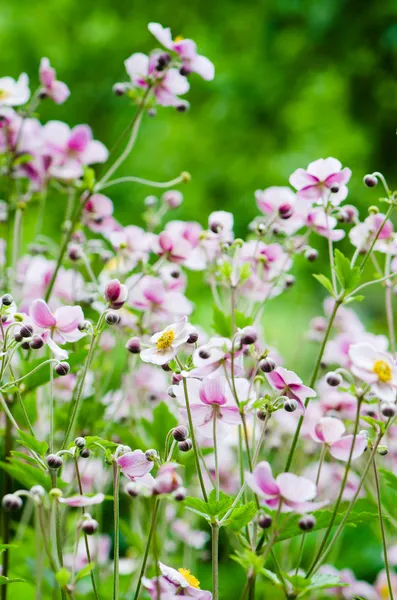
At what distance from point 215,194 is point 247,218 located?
0.29 metres

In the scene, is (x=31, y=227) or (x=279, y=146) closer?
(x=31, y=227)

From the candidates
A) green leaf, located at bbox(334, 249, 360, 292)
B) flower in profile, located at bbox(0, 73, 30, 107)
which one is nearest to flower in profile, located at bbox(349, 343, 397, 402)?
green leaf, located at bbox(334, 249, 360, 292)

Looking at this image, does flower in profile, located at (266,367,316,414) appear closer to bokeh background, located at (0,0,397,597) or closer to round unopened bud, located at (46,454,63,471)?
round unopened bud, located at (46,454,63,471)

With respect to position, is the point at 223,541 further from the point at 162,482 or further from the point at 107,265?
the point at 162,482

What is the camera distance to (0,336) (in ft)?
1.99

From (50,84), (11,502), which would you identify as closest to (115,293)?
(11,502)

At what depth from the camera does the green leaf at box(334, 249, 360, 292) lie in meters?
0.59

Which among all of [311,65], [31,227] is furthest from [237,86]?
[31,227]

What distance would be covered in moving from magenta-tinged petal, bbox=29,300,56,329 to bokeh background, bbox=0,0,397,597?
167 cm

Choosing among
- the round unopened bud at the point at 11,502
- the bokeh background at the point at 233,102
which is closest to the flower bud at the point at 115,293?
the round unopened bud at the point at 11,502

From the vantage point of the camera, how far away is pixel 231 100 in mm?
2715

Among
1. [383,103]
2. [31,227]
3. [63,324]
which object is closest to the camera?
[63,324]

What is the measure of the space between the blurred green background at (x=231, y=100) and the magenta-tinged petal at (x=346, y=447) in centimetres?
170

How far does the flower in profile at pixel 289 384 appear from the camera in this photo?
541 mm
